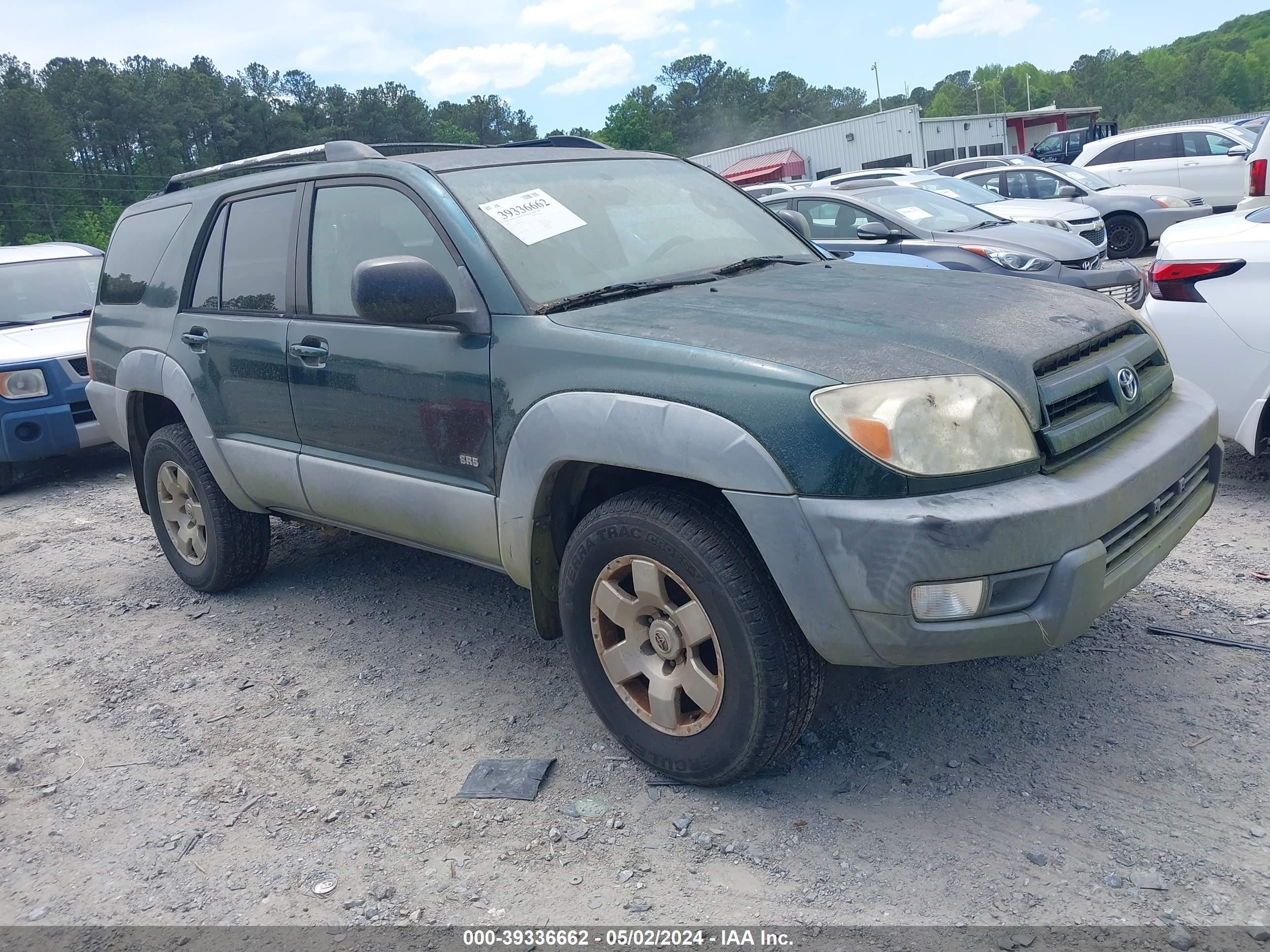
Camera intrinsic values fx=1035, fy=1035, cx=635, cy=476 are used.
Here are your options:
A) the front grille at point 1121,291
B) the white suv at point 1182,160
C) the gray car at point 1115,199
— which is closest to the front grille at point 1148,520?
the front grille at point 1121,291

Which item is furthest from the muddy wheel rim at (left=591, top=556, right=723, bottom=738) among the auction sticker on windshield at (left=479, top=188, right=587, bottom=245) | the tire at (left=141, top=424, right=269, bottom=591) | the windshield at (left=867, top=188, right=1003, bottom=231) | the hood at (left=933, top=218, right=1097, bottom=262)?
the windshield at (left=867, top=188, right=1003, bottom=231)

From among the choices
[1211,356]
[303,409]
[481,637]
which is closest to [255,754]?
[481,637]

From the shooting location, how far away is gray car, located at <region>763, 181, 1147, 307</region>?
8469mm

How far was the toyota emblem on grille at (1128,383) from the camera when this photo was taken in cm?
291

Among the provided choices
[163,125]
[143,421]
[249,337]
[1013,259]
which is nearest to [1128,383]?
[249,337]

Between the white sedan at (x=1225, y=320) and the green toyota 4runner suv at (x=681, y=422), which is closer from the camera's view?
the green toyota 4runner suv at (x=681, y=422)

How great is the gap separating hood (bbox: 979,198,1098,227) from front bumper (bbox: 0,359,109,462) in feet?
29.4

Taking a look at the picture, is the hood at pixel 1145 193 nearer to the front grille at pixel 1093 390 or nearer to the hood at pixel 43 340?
Answer: the front grille at pixel 1093 390

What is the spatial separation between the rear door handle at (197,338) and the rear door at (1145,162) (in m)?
16.2

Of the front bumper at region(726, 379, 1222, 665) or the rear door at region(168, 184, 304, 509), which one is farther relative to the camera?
the rear door at region(168, 184, 304, 509)

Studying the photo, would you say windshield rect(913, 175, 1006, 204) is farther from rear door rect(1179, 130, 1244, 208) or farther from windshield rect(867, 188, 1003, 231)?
rear door rect(1179, 130, 1244, 208)

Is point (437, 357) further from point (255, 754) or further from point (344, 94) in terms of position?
point (344, 94)

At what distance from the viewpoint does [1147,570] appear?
2758 mm

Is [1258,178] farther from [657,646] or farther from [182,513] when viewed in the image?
[182,513]
